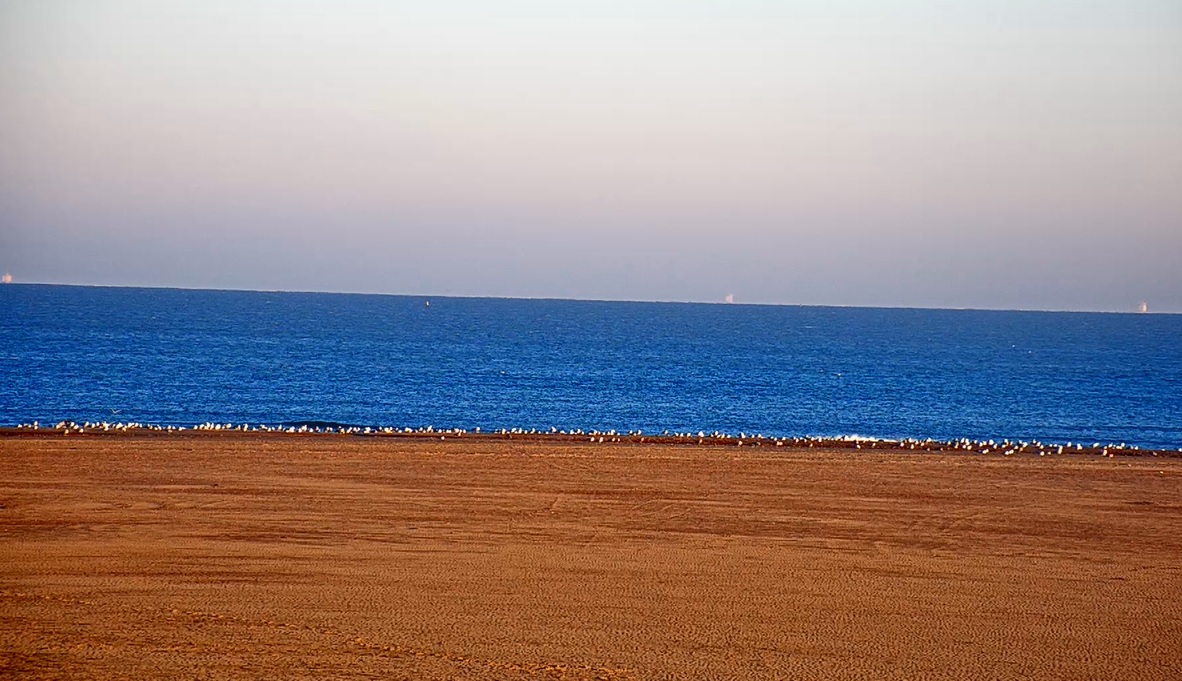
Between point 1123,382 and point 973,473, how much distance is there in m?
51.5

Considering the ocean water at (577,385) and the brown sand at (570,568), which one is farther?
the ocean water at (577,385)

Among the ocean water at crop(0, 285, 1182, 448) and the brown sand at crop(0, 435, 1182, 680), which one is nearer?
the brown sand at crop(0, 435, 1182, 680)

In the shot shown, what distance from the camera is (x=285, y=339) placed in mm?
94875

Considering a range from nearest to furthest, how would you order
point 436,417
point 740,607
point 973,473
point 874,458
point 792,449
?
point 740,607 → point 973,473 → point 874,458 → point 792,449 → point 436,417

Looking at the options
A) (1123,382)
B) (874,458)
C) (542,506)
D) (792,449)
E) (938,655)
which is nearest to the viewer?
(938,655)

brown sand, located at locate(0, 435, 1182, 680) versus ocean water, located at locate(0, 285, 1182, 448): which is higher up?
brown sand, located at locate(0, 435, 1182, 680)

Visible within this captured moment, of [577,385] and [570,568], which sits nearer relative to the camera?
[570,568]

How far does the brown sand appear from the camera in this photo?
10.4 m

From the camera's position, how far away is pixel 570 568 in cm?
1370

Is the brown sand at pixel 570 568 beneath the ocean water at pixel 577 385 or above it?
above

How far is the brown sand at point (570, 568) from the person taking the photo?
1044cm

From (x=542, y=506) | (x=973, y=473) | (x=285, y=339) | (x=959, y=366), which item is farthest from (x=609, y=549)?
(x=285, y=339)

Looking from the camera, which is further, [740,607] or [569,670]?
[740,607]

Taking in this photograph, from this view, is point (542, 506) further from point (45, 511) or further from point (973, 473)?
point (973, 473)
